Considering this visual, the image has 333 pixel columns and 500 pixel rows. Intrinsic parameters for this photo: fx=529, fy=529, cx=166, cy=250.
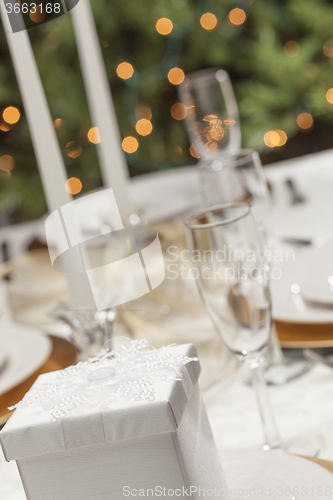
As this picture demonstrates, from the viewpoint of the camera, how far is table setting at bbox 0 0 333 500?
13.7 inches

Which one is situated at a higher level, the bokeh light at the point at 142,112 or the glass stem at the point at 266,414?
the bokeh light at the point at 142,112

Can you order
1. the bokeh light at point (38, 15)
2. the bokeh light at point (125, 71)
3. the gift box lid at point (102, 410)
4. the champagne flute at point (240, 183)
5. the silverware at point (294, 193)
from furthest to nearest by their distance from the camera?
the bokeh light at point (125, 71) < the silverware at point (294, 193) < the champagne flute at point (240, 183) < the bokeh light at point (38, 15) < the gift box lid at point (102, 410)

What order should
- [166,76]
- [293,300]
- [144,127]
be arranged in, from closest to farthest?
[293,300] → [166,76] → [144,127]

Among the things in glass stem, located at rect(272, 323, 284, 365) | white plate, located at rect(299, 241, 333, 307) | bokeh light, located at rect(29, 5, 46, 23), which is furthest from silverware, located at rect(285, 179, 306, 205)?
bokeh light, located at rect(29, 5, 46, 23)

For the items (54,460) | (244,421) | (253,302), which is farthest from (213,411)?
(54,460)

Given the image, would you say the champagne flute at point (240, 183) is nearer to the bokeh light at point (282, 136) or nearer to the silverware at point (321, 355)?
the silverware at point (321, 355)

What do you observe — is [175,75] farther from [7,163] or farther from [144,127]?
[7,163]

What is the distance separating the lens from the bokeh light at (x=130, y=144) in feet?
8.89

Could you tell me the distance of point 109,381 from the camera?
37cm

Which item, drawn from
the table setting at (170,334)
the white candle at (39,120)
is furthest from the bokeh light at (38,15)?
the white candle at (39,120)

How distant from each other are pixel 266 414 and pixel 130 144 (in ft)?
7.72

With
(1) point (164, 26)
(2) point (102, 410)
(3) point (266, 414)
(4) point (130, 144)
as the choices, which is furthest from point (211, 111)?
(4) point (130, 144)

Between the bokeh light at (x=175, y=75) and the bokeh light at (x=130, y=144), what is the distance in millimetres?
344

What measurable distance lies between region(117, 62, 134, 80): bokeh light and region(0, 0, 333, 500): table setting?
5.42 ft
